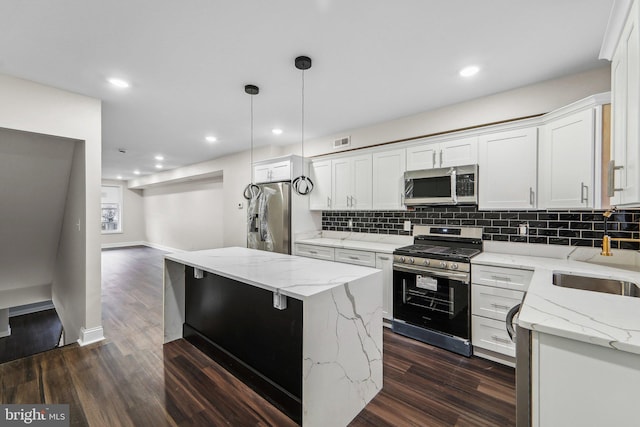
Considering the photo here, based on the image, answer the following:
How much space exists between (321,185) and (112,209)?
30.9ft

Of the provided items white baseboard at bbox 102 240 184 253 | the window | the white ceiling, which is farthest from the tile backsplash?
the window

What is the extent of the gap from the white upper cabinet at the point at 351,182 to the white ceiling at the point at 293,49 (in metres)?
0.79

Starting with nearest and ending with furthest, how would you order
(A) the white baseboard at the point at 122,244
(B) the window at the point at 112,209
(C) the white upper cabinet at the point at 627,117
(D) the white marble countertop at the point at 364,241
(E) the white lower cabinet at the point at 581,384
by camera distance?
(E) the white lower cabinet at the point at 581,384
(C) the white upper cabinet at the point at 627,117
(D) the white marble countertop at the point at 364,241
(A) the white baseboard at the point at 122,244
(B) the window at the point at 112,209

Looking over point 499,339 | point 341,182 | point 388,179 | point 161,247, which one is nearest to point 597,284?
point 499,339

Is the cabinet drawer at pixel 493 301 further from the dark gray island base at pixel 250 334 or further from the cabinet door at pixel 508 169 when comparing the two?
the dark gray island base at pixel 250 334

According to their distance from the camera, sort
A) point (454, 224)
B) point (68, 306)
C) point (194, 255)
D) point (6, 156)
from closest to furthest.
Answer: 1. point (194, 255)
2. point (6, 156)
3. point (454, 224)
4. point (68, 306)

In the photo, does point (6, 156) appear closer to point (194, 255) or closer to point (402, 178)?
point (194, 255)

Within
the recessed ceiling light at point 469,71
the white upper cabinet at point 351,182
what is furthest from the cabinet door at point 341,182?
the recessed ceiling light at point 469,71

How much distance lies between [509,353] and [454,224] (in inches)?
55.3

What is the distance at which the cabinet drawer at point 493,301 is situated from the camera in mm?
2365

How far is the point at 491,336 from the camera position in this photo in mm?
2461

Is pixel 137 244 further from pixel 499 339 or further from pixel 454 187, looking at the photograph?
pixel 499 339

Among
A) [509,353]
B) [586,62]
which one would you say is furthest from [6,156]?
[586,62]

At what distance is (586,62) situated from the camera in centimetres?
224
